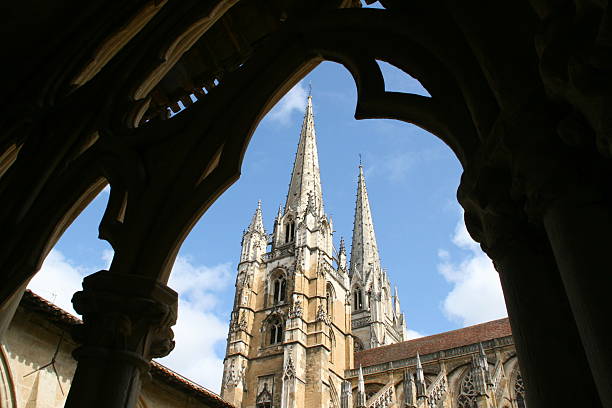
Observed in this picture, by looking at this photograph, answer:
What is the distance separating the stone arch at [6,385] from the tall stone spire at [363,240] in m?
44.6

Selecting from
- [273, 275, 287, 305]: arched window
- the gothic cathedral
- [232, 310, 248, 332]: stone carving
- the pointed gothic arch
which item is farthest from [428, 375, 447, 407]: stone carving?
the pointed gothic arch

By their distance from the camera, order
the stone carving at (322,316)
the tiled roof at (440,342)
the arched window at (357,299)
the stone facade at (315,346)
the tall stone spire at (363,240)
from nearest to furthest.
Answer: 1. the stone facade at (315,346)
2. the tiled roof at (440,342)
3. the stone carving at (322,316)
4. the arched window at (357,299)
5. the tall stone spire at (363,240)

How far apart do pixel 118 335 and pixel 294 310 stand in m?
31.1

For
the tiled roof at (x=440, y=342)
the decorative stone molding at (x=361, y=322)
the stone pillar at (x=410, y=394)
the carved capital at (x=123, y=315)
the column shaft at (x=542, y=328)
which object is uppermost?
the decorative stone molding at (x=361, y=322)

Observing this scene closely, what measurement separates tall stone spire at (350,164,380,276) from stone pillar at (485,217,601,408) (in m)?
50.2

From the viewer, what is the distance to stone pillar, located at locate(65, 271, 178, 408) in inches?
99.9

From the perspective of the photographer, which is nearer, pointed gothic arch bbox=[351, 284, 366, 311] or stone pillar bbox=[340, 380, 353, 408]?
stone pillar bbox=[340, 380, 353, 408]

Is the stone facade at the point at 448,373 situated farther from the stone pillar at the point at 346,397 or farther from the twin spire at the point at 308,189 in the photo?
the twin spire at the point at 308,189

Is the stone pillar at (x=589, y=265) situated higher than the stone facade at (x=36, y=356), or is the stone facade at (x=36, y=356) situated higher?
the stone facade at (x=36, y=356)

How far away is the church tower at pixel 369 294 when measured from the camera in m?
46.7

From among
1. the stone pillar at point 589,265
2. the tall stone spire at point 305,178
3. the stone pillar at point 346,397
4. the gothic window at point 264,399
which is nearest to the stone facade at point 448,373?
the stone pillar at point 346,397

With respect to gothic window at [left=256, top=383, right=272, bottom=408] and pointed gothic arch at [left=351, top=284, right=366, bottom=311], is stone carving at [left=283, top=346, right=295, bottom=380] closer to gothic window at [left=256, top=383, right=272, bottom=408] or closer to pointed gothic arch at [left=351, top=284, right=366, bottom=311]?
gothic window at [left=256, top=383, right=272, bottom=408]

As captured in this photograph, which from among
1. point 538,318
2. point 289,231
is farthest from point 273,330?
point 538,318

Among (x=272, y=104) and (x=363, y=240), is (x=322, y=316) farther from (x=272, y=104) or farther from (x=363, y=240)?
(x=272, y=104)
